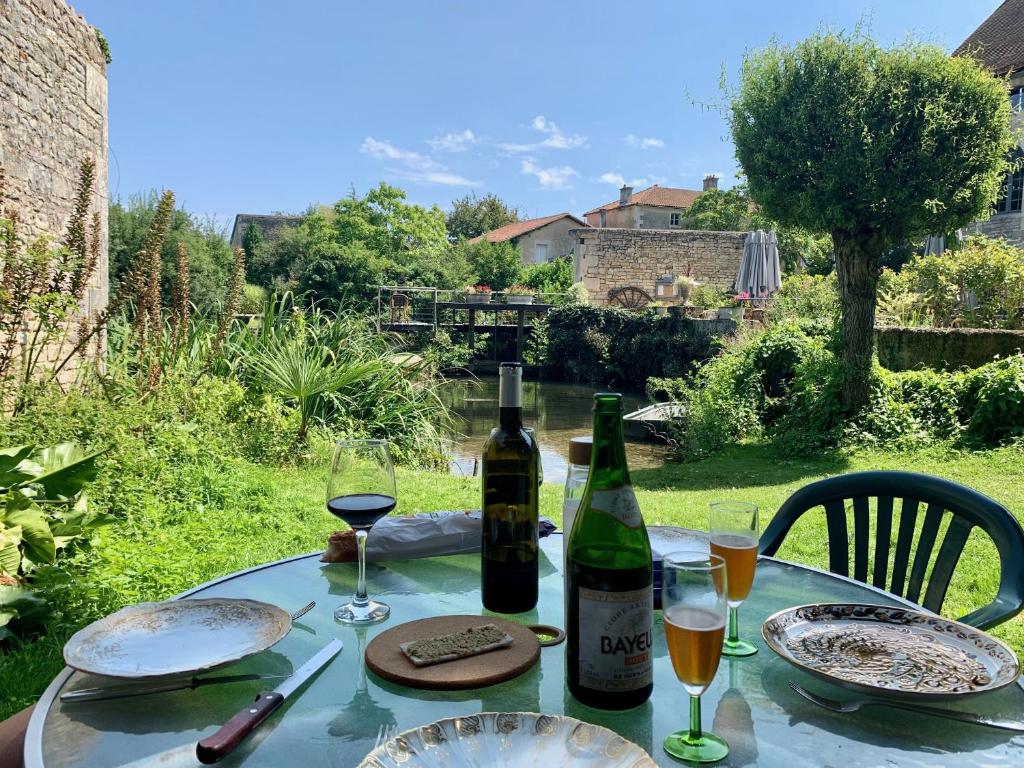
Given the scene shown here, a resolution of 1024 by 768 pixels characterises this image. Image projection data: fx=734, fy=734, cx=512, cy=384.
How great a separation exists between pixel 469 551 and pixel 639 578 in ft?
2.65

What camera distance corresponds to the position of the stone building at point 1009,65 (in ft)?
53.3

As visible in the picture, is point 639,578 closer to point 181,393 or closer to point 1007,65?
point 181,393

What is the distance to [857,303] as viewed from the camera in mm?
8094

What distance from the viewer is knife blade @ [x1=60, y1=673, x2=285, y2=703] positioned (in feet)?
3.28

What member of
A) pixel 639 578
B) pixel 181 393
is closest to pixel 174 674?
pixel 639 578

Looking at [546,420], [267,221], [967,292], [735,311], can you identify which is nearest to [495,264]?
[267,221]

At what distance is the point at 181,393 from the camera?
5.48 m

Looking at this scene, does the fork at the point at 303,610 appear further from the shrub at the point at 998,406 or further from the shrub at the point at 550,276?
the shrub at the point at 550,276

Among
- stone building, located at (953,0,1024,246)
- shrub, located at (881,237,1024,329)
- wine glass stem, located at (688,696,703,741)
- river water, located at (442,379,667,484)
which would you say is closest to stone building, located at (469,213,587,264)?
river water, located at (442,379,667,484)

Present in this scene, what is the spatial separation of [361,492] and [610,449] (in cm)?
51

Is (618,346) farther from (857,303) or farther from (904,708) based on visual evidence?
(904,708)

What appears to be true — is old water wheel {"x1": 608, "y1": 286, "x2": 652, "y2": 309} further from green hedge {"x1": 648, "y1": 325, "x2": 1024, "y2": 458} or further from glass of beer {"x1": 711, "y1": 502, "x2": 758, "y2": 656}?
glass of beer {"x1": 711, "y1": 502, "x2": 758, "y2": 656}

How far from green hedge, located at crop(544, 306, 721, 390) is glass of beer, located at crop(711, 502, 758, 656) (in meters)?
16.9

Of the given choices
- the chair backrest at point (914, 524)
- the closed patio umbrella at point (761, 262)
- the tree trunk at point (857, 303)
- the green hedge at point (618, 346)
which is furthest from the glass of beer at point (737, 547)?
the closed patio umbrella at point (761, 262)
